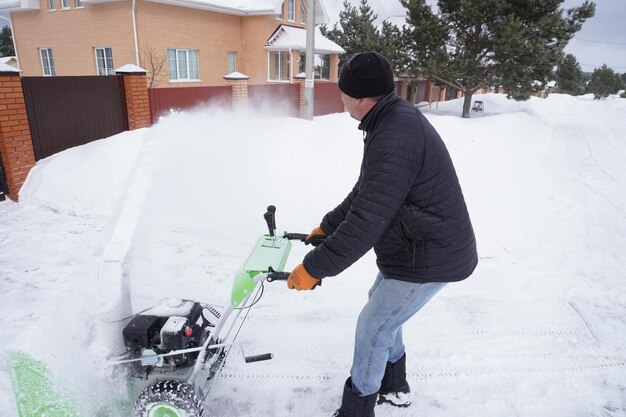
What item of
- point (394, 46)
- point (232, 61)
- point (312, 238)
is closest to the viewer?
point (312, 238)

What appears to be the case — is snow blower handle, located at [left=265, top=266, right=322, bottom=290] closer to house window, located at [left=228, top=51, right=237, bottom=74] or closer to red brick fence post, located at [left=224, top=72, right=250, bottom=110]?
red brick fence post, located at [left=224, top=72, right=250, bottom=110]

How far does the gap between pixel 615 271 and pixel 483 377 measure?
2.84m

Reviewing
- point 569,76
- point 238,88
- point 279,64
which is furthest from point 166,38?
point 569,76

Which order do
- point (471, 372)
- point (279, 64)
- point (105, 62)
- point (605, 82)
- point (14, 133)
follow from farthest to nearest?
point (605, 82) < point (279, 64) < point (105, 62) < point (14, 133) < point (471, 372)

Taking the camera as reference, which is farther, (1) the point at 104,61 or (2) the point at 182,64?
(2) the point at 182,64

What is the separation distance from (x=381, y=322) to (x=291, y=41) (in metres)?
20.7

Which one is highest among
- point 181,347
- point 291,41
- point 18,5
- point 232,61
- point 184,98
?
point 18,5

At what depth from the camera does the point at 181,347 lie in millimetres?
2279

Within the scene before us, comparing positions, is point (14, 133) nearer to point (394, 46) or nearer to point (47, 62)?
point (394, 46)

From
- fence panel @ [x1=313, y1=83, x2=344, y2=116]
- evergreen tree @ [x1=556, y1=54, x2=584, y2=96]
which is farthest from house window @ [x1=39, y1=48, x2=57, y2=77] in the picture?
evergreen tree @ [x1=556, y1=54, x2=584, y2=96]

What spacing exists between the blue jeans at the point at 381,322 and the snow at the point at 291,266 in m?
0.55

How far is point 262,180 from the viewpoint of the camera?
21.8 feet

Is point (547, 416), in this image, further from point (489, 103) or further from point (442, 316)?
point (489, 103)

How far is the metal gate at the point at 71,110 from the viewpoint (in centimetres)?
695
